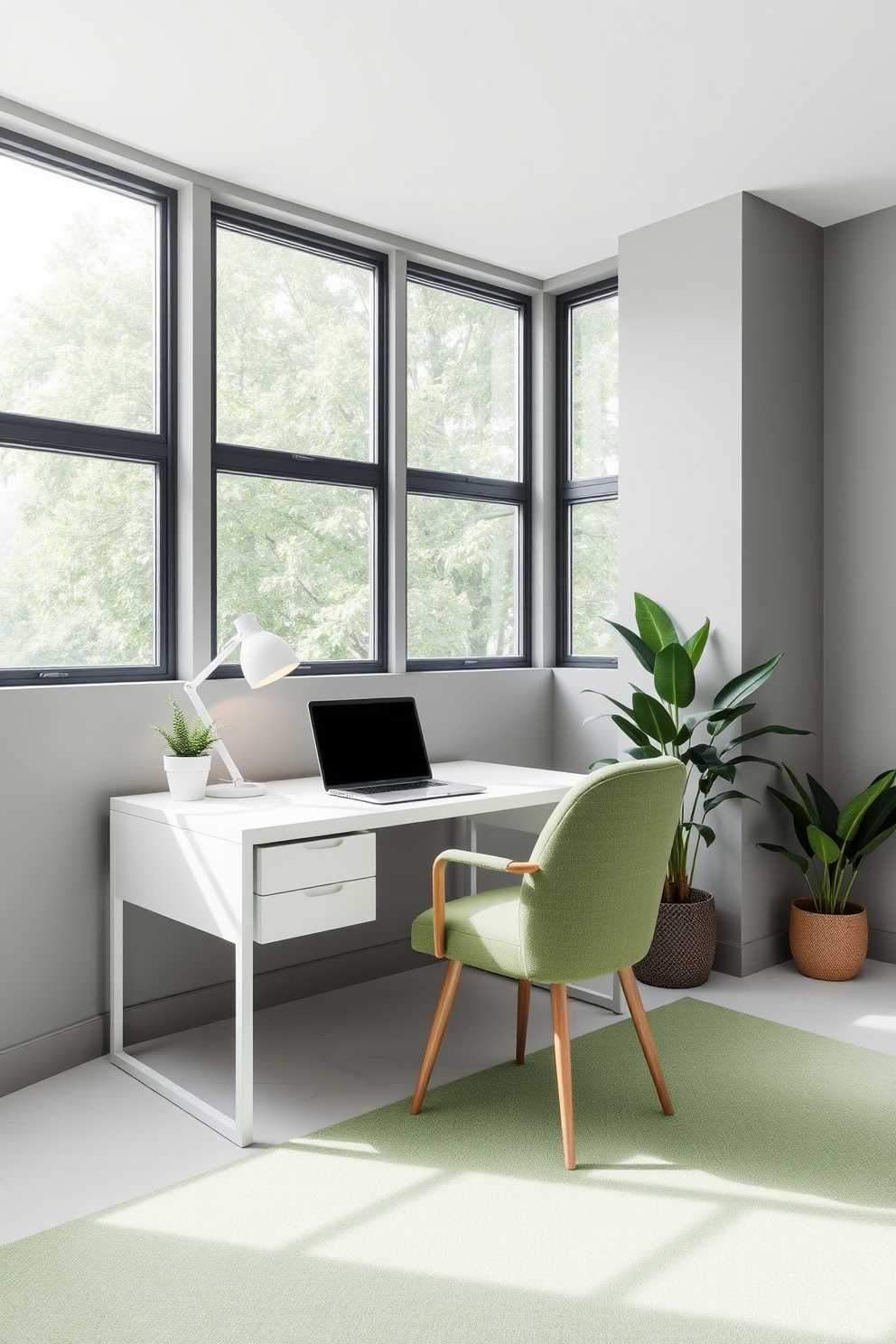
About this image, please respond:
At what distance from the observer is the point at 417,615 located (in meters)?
3.93

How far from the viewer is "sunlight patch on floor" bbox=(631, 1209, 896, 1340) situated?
1737mm

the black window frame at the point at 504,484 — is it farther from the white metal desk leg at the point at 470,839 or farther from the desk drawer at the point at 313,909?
the desk drawer at the point at 313,909

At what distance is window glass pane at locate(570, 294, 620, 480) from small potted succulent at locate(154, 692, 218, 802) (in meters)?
2.06

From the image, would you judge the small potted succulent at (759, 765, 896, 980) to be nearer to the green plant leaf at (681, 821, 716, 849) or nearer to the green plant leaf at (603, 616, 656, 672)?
the green plant leaf at (681, 821, 716, 849)

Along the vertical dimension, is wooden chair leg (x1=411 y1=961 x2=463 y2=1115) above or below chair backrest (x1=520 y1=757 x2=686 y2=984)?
below

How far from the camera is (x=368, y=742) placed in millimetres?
3146

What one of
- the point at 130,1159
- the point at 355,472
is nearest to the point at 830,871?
the point at 355,472

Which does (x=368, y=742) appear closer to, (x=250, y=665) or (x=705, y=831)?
(x=250, y=665)

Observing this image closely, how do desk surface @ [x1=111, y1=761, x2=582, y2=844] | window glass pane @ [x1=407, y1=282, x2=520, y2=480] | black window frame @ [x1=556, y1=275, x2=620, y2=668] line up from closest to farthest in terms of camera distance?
desk surface @ [x1=111, y1=761, x2=582, y2=844] < window glass pane @ [x1=407, y1=282, x2=520, y2=480] < black window frame @ [x1=556, y1=275, x2=620, y2=668]

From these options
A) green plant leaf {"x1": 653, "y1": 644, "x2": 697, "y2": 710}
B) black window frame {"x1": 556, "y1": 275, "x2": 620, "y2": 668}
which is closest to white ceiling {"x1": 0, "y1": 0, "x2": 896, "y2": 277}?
black window frame {"x1": 556, "y1": 275, "x2": 620, "y2": 668}

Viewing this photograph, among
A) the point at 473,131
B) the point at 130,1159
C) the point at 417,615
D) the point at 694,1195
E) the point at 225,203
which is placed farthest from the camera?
the point at 417,615

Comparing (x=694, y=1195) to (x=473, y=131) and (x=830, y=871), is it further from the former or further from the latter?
(x=473, y=131)

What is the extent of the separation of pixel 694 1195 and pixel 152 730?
1.86 metres

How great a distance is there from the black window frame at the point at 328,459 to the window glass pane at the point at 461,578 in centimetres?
18
